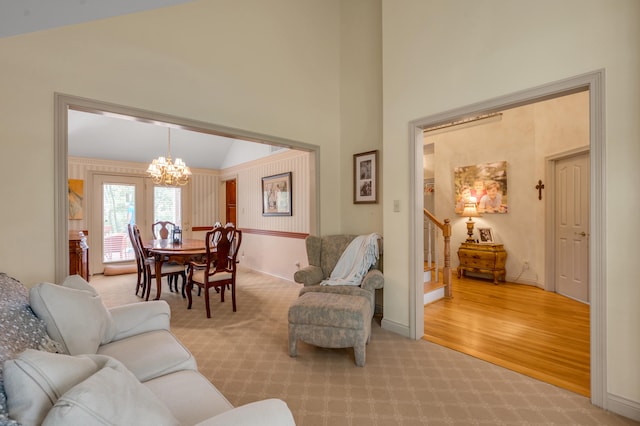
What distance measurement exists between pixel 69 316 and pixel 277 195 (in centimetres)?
433

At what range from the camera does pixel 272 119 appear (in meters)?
3.57

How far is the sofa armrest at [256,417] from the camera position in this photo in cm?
91

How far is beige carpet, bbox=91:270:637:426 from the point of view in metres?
1.89

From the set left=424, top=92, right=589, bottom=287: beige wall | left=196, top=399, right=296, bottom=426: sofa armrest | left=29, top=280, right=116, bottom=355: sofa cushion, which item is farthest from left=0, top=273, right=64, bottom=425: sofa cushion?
left=424, top=92, right=589, bottom=287: beige wall

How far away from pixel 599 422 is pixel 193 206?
7579 millimetres

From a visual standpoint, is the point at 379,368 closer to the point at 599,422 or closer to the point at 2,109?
the point at 599,422

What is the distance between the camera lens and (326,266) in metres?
3.63

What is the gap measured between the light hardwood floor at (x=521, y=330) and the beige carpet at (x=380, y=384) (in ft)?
0.63

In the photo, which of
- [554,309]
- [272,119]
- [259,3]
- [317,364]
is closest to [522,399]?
[317,364]

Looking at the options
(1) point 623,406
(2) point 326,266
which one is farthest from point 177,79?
(1) point 623,406

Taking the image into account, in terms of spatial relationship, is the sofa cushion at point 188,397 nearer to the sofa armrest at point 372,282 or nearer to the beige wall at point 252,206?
the sofa armrest at point 372,282

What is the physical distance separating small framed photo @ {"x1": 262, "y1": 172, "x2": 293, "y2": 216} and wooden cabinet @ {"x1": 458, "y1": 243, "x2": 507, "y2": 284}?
3269 millimetres

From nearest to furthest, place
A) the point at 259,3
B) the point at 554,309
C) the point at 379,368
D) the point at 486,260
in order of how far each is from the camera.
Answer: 1. the point at 379,368
2. the point at 259,3
3. the point at 554,309
4. the point at 486,260

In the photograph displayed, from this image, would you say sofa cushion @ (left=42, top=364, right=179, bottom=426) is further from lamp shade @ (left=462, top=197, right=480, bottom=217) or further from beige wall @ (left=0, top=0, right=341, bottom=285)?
lamp shade @ (left=462, top=197, right=480, bottom=217)
